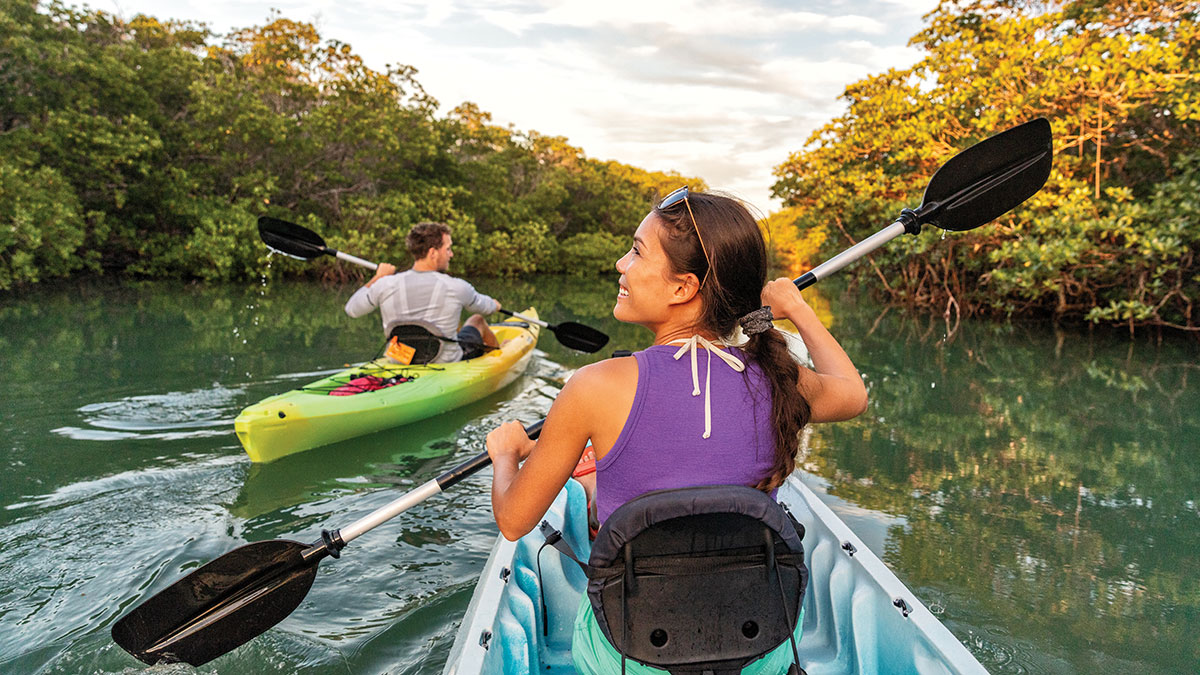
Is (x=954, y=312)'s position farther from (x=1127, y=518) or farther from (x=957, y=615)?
(x=957, y=615)

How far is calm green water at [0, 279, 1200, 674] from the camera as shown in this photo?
262 centimetres

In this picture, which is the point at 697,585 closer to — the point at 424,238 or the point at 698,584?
the point at 698,584

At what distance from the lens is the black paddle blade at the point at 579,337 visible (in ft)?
18.1

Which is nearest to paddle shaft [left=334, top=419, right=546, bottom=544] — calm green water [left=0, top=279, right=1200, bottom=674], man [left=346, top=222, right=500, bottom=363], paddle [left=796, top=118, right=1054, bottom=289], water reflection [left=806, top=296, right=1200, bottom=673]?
calm green water [left=0, top=279, right=1200, bottom=674]

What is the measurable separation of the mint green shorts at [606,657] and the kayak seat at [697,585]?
2.4 inches

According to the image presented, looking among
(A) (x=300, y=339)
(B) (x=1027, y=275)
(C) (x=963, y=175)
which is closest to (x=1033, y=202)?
(B) (x=1027, y=275)

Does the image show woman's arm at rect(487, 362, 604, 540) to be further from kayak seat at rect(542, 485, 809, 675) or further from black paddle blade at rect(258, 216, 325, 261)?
black paddle blade at rect(258, 216, 325, 261)

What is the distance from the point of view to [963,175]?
8.50ft

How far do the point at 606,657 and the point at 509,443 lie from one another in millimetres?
477

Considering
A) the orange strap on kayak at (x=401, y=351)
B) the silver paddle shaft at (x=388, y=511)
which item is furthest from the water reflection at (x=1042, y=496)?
the orange strap on kayak at (x=401, y=351)

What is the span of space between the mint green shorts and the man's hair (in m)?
4.03

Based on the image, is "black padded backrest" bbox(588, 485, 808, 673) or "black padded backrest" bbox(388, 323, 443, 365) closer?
"black padded backrest" bbox(588, 485, 808, 673)

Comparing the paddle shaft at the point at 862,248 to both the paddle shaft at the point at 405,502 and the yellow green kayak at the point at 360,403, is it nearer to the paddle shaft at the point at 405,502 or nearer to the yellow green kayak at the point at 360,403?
the paddle shaft at the point at 405,502

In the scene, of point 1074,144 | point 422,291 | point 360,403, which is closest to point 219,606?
point 360,403
